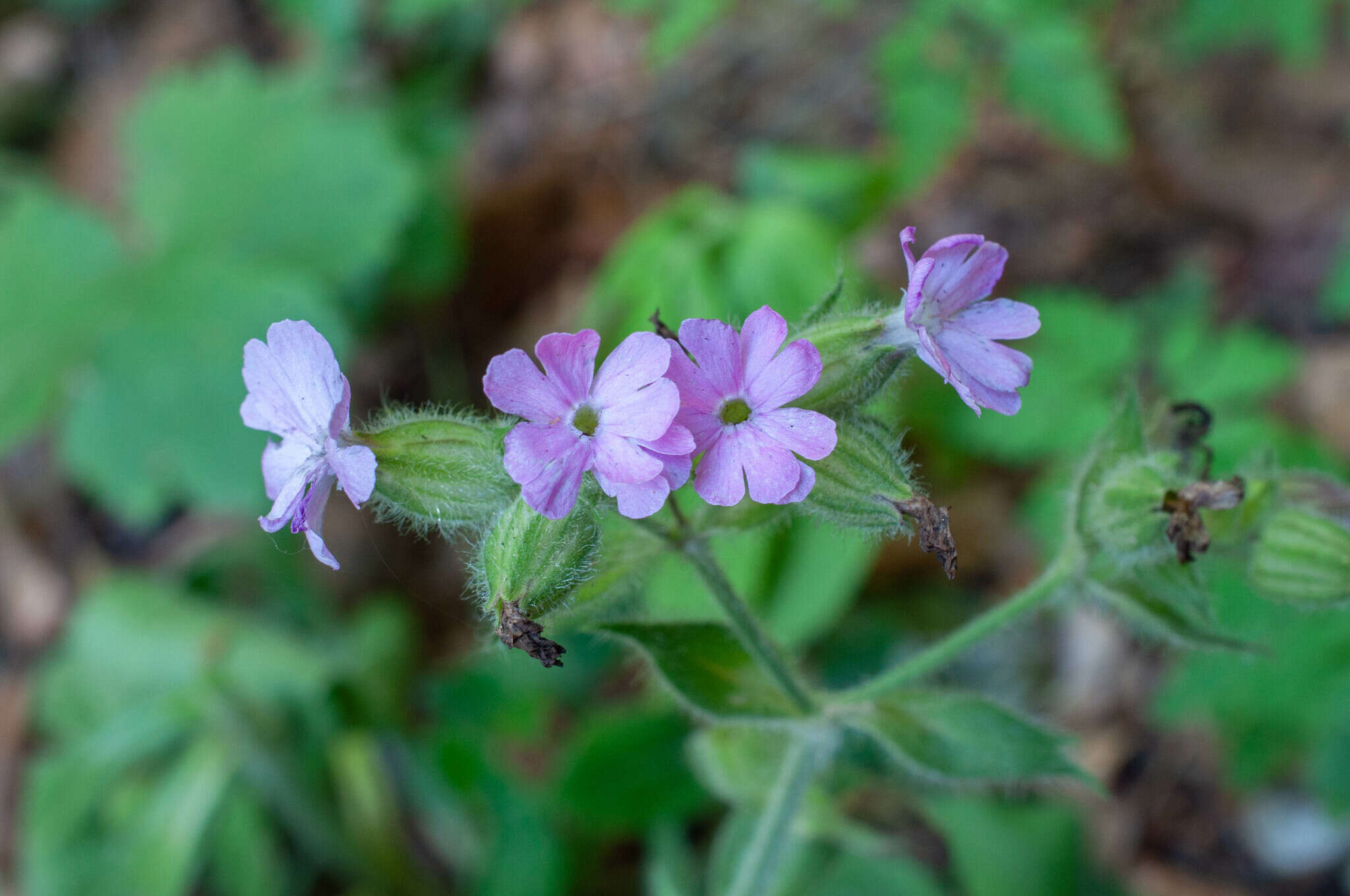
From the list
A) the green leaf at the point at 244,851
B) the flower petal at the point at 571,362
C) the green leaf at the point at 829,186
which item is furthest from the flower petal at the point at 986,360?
the green leaf at the point at 244,851

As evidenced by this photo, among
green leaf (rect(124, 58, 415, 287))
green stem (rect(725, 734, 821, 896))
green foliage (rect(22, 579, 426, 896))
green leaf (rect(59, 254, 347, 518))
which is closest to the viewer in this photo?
green stem (rect(725, 734, 821, 896))

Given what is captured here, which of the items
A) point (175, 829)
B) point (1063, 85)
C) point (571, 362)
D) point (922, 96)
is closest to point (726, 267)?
point (922, 96)

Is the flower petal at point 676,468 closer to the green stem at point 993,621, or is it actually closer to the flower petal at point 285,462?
the flower petal at point 285,462

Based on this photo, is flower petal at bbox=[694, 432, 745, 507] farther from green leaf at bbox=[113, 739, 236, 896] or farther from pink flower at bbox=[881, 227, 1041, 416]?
green leaf at bbox=[113, 739, 236, 896]

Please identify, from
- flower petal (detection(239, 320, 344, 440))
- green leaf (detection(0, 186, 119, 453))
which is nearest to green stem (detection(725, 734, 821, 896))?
flower petal (detection(239, 320, 344, 440))

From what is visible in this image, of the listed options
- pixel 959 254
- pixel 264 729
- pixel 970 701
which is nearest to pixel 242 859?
pixel 264 729

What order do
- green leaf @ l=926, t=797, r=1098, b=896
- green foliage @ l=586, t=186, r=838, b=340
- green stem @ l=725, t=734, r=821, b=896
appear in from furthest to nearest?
green foliage @ l=586, t=186, r=838, b=340 → green leaf @ l=926, t=797, r=1098, b=896 → green stem @ l=725, t=734, r=821, b=896
